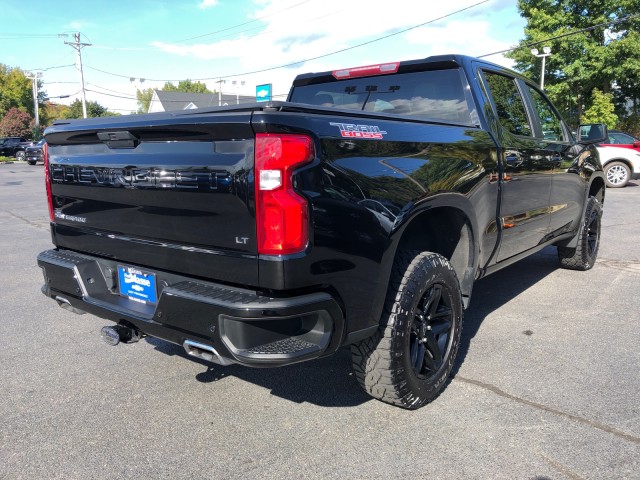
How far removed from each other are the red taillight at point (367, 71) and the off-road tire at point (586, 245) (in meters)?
2.93

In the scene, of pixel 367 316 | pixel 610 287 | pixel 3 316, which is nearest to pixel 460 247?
pixel 367 316

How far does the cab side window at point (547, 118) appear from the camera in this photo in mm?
4573

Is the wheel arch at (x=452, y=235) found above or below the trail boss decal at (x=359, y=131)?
below

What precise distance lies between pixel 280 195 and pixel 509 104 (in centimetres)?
270

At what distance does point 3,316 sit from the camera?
4.59 metres

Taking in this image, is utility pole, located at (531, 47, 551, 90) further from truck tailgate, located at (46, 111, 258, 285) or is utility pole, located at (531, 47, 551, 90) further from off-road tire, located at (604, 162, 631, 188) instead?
truck tailgate, located at (46, 111, 258, 285)

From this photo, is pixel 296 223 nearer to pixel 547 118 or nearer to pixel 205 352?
pixel 205 352

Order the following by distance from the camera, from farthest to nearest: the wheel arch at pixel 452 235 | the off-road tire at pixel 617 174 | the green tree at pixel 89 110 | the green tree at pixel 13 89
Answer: the green tree at pixel 89 110
the green tree at pixel 13 89
the off-road tire at pixel 617 174
the wheel arch at pixel 452 235

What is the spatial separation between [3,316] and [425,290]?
376 centimetres

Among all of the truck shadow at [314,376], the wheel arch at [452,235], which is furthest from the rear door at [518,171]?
the truck shadow at [314,376]

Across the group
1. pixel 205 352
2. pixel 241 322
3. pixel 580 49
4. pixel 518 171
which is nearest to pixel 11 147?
pixel 580 49

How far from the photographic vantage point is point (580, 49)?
27.7 metres

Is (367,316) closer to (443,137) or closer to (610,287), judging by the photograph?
(443,137)

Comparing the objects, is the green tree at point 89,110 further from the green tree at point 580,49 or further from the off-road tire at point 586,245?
the off-road tire at point 586,245
